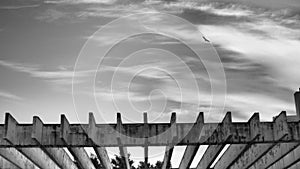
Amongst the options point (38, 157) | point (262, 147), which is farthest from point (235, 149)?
point (38, 157)

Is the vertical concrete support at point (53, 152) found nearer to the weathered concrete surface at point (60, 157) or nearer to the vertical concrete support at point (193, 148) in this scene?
the weathered concrete surface at point (60, 157)

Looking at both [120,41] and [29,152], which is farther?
[120,41]

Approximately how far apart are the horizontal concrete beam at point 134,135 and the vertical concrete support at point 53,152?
5 centimetres

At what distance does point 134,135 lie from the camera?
234 inches

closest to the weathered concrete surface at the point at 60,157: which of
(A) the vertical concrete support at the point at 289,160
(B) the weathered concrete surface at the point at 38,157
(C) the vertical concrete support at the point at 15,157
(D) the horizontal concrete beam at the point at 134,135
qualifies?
(B) the weathered concrete surface at the point at 38,157

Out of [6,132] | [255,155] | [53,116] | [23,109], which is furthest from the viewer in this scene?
[23,109]

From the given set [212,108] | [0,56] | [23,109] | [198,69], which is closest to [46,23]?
[0,56]

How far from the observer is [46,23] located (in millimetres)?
11266

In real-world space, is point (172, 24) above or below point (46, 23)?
below

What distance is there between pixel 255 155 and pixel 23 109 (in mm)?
6307

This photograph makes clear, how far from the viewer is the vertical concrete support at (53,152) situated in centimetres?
585

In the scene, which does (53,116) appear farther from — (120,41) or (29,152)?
(29,152)

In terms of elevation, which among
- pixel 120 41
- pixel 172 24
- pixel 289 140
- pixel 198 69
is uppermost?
pixel 172 24

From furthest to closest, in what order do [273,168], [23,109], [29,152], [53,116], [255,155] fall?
[23,109] < [53,116] < [273,168] < [255,155] < [29,152]
